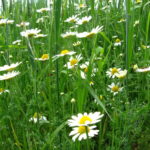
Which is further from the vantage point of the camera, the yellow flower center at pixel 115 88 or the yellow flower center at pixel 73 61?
the yellow flower center at pixel 73 61

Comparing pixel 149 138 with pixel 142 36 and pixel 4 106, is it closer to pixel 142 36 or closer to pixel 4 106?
pixel 4 106

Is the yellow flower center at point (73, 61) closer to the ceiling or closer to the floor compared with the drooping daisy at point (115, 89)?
closer to the ceiling

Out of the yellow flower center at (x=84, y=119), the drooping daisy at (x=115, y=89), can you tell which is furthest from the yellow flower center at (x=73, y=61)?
the yellow flower center at (x=84, y=119)

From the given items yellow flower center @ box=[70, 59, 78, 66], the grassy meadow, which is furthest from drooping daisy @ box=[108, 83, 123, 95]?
yellow flower center @ box=[70, 59, 78, 66]

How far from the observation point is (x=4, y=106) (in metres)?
1.43

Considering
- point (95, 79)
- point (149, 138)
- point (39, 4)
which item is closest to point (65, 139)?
point (149, 138)

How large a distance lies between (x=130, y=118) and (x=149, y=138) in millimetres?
133

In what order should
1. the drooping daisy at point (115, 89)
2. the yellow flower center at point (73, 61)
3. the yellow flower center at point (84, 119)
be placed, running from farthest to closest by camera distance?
the yellow flower center at point (73, 61) < the drooping daisy at point (115, 89) < the yellow flower center at point (84, 119)

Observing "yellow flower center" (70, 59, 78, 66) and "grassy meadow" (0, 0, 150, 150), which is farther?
"yellow flower center" (70, 59, 78, 66)

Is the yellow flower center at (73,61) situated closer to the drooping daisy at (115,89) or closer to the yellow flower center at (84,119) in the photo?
the drooping daisy at (115,89)

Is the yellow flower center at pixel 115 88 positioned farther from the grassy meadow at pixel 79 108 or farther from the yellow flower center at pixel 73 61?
the yellow flower center at pixel 73 61

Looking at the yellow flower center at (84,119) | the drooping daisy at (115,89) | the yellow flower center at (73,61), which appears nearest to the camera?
the yellow flower center at (84,119)

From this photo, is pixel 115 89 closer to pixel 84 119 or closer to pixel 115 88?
pixel 115 88

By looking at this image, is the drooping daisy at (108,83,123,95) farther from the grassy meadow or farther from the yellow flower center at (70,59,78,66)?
the yellow flower center at (70,59,78,66)
